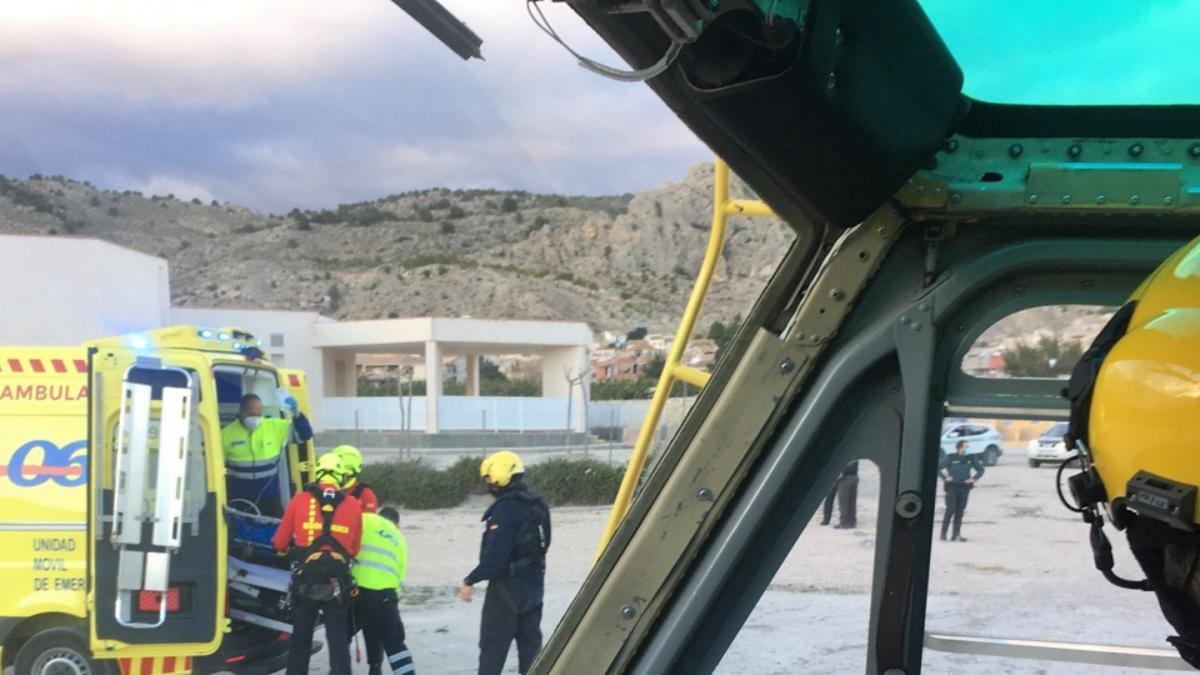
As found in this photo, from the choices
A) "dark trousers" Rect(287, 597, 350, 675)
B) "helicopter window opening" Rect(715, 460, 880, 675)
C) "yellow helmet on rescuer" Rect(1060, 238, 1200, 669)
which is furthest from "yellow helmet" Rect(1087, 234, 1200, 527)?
"dark trousers" Rect(287, 597, 350, 675)

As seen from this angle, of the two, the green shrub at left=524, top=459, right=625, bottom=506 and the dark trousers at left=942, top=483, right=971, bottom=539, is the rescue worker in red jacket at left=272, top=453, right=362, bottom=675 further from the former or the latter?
the green shrub at left=524, top=459, right=625, bottom=506

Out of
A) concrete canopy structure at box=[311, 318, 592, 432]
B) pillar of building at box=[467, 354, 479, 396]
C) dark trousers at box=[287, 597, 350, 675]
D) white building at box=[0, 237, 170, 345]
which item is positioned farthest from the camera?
pillar of building at box=[467, 354, 479, 396]

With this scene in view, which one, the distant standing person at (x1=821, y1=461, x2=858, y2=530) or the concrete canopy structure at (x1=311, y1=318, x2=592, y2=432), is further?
the concrete canopy structure at (x1=311, y1=318, x2=592, y2=432)

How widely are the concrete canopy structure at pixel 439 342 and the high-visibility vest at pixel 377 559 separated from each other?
18.7 m

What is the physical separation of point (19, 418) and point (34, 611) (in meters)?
1.20

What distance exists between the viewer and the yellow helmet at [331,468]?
576 cm

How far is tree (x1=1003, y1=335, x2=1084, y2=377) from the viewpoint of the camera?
1800 mm

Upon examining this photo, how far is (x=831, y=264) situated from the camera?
5.90 ft

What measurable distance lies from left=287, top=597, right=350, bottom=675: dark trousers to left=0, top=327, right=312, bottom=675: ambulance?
47cm

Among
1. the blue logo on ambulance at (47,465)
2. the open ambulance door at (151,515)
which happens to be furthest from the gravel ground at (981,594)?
the blue logo on ambulance at (47,465)

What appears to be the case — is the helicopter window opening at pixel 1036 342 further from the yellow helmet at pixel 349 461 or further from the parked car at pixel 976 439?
the yellow helmet at pixel 349 461

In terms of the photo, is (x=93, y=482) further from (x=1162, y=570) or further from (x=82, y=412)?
(x=1162, y=570)

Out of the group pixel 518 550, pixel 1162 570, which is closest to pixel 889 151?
pixel 1162 570

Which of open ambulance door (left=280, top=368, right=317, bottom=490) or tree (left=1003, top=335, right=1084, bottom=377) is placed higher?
tree (left=1003, top=335, right=1084, bottom=377)
